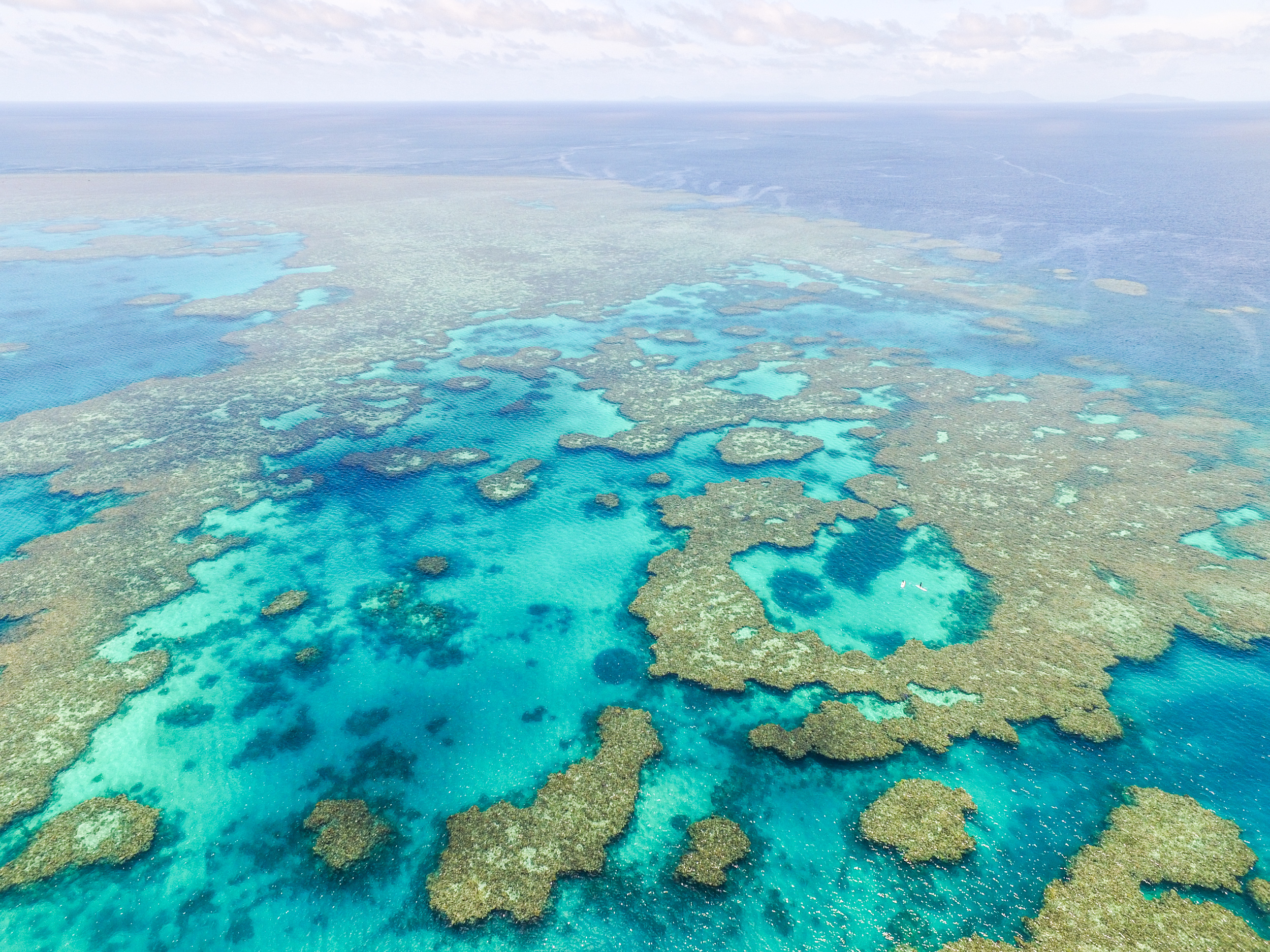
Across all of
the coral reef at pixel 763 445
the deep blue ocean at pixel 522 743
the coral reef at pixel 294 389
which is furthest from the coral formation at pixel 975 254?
the coral reef at pixel 763 445

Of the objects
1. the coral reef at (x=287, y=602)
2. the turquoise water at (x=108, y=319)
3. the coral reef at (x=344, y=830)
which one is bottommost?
the turquoise water at (x=108, y=319)

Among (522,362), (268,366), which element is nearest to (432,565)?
(522,362)

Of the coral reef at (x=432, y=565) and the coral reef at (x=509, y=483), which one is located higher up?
the coral reef at (x=509, y=483)

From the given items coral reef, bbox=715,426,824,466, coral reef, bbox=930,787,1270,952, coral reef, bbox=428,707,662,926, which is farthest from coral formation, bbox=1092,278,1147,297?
coral reef, bbox=428,707,662,926

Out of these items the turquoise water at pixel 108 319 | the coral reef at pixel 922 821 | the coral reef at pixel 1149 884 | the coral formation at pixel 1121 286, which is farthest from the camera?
the coral formation at pixel 1121 286

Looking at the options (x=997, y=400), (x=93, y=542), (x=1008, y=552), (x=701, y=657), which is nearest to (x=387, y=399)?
(x=93, y=542)

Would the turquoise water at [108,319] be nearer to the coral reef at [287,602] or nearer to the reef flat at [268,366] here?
the reef flat at [268,366]

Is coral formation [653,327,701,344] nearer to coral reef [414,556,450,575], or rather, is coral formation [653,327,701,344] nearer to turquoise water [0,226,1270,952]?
turquoise water [0,226,1270,952]

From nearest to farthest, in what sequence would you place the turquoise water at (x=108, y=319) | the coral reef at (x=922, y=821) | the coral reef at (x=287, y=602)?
1. the coral reef at (x=922, y=821)
2. the coral reef at (x=287, y=602)
3. the turquoise water at (x=108, y=319)
